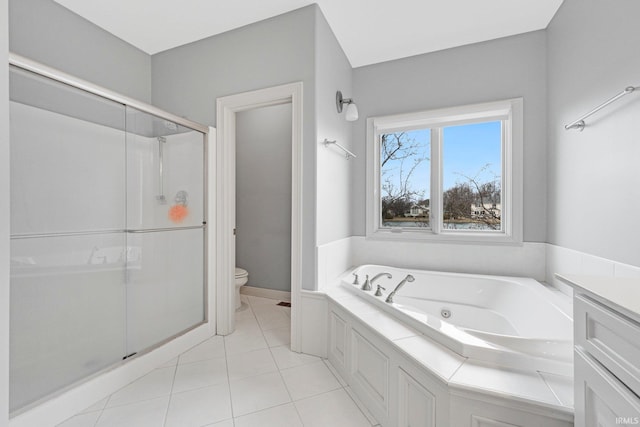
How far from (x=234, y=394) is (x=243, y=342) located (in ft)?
2.14

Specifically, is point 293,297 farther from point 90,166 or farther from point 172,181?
point 90,166

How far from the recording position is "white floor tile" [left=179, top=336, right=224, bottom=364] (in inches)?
79.1

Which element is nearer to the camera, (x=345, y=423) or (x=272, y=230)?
(x=345, y=423)

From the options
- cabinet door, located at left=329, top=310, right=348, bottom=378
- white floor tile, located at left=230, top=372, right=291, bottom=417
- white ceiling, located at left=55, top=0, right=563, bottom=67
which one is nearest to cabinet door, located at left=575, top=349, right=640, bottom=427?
cabinet door, located at left=329, top=310, right=348, bottom=378

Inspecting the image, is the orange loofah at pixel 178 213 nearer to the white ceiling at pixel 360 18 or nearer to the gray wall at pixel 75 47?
the gray wall at pixel 75 47

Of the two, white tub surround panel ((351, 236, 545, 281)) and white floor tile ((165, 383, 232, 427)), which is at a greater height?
white tub surround panel ((351, 236, 545, 281))

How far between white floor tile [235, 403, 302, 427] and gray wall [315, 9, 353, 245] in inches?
41.2

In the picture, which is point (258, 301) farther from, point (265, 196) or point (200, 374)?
point (200, 374)

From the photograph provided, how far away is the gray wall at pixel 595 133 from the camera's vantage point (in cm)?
134

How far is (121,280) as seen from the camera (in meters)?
1.78

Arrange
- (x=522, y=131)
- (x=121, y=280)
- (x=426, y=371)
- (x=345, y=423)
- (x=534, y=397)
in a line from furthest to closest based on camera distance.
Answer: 1. (x=522, y=131)
2. (x=121, y=280)
3. (x=345, y=423)
4. (x=426, y=371)
5. (x=534, y=397)
